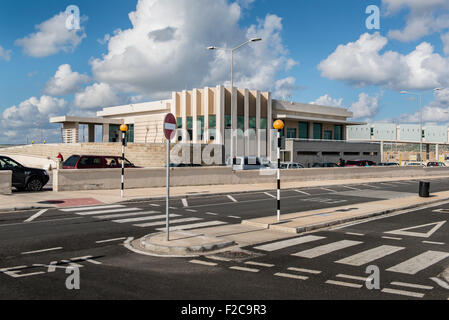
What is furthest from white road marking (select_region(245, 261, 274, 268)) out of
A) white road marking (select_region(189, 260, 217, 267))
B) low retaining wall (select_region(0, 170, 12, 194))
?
low retaining wall (select_region(0, 170, 12, 194))

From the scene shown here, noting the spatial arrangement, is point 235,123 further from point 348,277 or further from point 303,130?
point 348,277

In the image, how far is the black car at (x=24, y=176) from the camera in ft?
64.5

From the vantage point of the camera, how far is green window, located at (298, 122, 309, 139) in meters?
62.3

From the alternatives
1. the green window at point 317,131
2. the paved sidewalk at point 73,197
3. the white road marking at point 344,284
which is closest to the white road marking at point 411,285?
the white road marking at point 344,284

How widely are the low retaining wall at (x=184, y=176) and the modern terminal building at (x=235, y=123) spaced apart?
Result: 14.6 meters

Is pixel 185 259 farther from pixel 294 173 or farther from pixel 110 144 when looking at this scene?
pixel 110 144

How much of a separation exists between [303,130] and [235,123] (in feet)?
51.6

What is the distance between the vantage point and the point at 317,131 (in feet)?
213

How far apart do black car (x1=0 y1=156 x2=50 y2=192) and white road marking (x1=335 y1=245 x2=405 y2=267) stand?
16395mm

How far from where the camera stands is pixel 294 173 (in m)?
31.7

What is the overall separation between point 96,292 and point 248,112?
47321 millimetres

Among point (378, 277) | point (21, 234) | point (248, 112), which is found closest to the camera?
point (378, 277)
